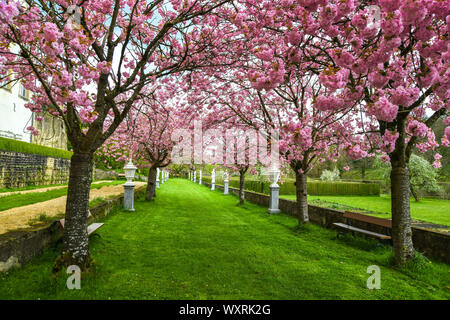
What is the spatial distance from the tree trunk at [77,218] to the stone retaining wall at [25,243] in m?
0.64

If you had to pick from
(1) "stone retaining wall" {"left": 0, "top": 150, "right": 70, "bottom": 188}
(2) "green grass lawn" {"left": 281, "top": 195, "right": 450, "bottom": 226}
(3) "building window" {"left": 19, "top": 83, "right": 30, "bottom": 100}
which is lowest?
(2) "green grass lawn" {"left": 281, "top": 195, "right": 450, "bottom": 226}

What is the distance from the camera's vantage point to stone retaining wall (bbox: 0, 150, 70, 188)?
1169 centimetres

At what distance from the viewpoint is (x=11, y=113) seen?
57.3 ft

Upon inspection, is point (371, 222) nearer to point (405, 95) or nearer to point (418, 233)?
point (418, 233)

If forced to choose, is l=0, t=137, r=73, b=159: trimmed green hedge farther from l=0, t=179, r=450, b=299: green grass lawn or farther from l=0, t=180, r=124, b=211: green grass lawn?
l=0, t=179, r=450, b=299: green grass lawn

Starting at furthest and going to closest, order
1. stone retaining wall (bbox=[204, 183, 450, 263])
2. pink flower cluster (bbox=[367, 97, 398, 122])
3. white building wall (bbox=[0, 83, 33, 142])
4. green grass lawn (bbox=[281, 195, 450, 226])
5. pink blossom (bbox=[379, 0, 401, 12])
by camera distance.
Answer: white building wall (bbox=[0, 83, 33, 142])
green grass lawn (bbox=[281, 195, 450, 226])
stone retaining wall (bbox=[204, 183, 450, 263])
pink flower cluster (bbox=[367, 97, 398, 122])
pink blossom (bbox=[379, 0, 401, 12])

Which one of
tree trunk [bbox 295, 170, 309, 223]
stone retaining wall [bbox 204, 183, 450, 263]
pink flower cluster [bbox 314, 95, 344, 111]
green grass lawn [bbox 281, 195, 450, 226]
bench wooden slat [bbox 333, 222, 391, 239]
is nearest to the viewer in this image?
pink flower cluster [bbox 314, 95, 344, 111]

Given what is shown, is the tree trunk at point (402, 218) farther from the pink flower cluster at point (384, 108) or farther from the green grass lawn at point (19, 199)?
the green grass lawn at point (19, 199)

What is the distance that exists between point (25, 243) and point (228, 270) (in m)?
3.34

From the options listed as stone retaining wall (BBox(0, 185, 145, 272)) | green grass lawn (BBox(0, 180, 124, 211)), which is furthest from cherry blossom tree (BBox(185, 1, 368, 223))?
green grass lawn (BBox(0, 180, 124, 211))

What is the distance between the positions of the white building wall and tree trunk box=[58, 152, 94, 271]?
16359 millimetres

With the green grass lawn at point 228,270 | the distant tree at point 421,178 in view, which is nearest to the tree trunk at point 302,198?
the green grass lawn at point 228,270

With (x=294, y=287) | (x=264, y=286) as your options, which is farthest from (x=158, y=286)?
(x=294, y=287)

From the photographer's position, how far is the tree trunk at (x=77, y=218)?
3.93m
